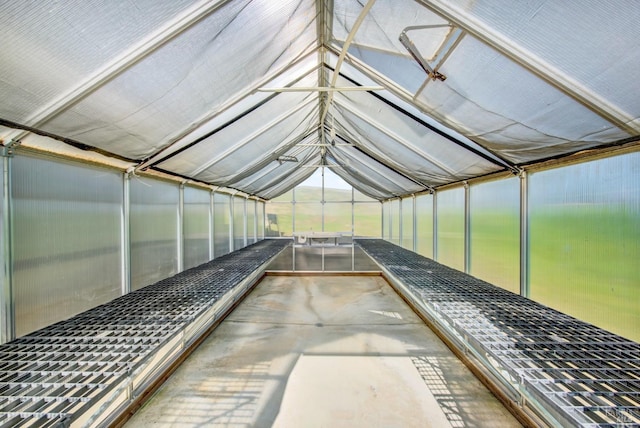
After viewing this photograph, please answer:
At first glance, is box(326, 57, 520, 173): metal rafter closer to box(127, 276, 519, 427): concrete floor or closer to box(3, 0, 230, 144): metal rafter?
box(3, 0, 230, 144): metal rafter

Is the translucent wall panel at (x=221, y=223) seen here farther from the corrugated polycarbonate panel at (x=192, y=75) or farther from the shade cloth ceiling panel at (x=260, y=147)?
the corrugated polycarbonate panel at (x=192, y=75)

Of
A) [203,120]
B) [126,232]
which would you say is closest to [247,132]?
[203,120]

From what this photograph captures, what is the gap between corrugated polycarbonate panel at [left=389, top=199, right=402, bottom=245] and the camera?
8.04 metres

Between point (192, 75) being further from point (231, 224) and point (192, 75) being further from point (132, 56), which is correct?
point (231, 224)

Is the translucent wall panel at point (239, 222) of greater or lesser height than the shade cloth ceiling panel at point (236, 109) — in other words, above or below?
below

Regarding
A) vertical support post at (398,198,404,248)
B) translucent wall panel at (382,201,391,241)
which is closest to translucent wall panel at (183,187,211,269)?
vertical support post at (398,198,404,248)

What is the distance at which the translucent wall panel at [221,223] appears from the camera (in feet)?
18.3

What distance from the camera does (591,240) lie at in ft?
6.63

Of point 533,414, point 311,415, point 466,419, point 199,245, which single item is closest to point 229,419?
point 311,415

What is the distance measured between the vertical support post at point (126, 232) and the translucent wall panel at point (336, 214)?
7.65 metres

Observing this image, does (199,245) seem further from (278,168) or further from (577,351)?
(577,351)

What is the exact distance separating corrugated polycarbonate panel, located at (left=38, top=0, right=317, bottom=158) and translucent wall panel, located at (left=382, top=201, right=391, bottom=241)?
7.40 metres

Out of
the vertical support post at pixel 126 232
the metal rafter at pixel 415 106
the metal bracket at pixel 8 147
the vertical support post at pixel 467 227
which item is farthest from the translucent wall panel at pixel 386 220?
the metal bracket at pixel 8 147

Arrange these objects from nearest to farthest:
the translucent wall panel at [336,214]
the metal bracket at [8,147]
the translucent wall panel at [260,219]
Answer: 1. the metal bracket at [8,147]
2. the translucent wall panel at [260,219]
3. the translucent wall panel at [336,214]
